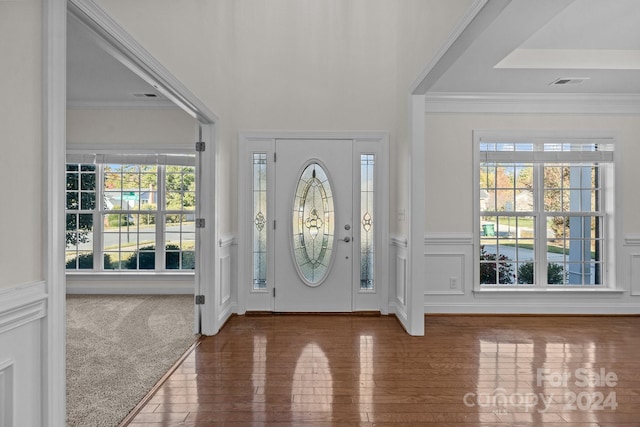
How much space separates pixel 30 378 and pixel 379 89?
4138mm

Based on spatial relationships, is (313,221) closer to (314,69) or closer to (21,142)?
(314,69)

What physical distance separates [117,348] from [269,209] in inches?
82.2

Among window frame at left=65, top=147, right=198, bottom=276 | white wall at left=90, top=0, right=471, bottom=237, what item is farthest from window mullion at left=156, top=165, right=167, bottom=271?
white wall at left=90, top=0, right=471, bottom=237

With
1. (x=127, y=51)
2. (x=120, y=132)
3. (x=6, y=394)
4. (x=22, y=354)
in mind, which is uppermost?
(x=120, y=132)

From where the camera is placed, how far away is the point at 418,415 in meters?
2.34

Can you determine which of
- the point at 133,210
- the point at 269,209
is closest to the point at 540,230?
the point at 269,209

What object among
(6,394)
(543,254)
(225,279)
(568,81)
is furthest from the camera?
(543,254)

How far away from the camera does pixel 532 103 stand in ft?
14.8

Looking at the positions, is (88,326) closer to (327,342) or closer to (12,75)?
(327,342)

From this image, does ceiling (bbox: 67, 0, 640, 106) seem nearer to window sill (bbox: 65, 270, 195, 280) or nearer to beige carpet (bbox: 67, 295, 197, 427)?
window sill (bbox: 65, 270, 195, 280)

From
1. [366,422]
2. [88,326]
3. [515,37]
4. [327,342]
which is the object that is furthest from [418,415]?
[88,326]

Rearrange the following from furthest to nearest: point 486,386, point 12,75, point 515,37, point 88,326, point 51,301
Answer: point 88,326
point 515,37
point 486,386
point 51,301
point 12,75

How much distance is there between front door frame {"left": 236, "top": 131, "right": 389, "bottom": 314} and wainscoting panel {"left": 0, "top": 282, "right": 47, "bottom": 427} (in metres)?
3.04

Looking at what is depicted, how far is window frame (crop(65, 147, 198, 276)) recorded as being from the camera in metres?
5.36
